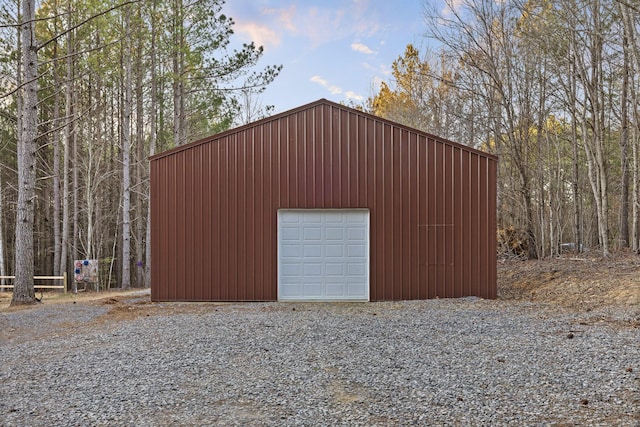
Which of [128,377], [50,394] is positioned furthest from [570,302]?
[50,394]

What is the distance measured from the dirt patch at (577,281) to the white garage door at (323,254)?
10.3 feet

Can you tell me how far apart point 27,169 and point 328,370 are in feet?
28.4

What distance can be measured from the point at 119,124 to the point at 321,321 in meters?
16.4

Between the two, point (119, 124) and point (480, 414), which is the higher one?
point (119, 124)

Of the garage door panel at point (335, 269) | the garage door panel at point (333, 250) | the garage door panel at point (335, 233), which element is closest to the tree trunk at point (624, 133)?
the garage door panel at point (335, 233)

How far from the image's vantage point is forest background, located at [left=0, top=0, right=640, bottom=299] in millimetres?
12555

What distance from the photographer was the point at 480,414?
333 cm

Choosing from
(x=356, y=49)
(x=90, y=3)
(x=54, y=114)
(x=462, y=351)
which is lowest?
(x=462, y=351)

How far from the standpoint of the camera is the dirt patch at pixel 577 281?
8.34m

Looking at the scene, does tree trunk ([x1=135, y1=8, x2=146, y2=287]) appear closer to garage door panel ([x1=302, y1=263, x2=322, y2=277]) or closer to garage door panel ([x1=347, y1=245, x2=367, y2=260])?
garage door panel ([x1=302, y1=263, x2=322, y2=277])

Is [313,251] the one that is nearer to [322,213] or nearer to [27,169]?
[322,213]

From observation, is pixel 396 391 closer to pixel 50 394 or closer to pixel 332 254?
pixel 50 394

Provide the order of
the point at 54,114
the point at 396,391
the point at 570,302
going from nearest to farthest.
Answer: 1. the point at 396,391
2. the point at 570,302
3. the point at 54,114

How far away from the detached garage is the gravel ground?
6.90 ft
